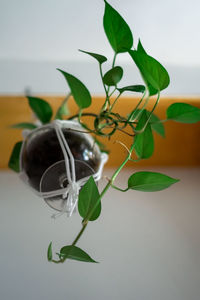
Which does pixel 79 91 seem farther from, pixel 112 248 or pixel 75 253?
pixel 112 248

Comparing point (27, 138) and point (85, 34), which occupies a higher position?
point (85, 34)

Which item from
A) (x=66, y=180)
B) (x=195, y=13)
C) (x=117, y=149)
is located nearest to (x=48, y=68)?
(x=117, y=149)

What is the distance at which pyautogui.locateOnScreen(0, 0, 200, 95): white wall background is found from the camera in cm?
98

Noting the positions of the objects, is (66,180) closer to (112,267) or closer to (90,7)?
(112,267)

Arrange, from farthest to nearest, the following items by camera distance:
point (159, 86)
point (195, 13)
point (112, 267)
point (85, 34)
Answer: point (85, 34), point (195, 13), point (112, 267), point (159, 86)

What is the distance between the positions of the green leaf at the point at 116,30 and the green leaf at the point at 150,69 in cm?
6

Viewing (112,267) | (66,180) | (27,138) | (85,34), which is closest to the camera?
(66,180)

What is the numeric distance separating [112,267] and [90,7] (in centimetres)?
68

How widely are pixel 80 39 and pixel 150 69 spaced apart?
663mm

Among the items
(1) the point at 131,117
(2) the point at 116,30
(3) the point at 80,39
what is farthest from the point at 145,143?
(3) the point at 80,39

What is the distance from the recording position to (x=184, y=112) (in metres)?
0.57

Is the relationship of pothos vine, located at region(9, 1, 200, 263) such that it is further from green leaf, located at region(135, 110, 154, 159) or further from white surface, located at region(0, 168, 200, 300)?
white surface, located at region(0, 168, 200, 300)

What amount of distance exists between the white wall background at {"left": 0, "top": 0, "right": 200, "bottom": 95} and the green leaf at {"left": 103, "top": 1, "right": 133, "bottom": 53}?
44cm

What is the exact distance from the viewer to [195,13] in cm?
97
